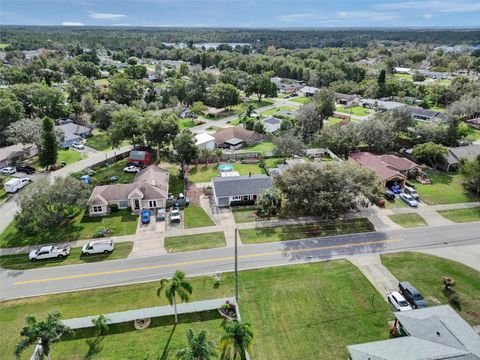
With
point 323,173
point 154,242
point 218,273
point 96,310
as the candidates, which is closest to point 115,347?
point 96,310

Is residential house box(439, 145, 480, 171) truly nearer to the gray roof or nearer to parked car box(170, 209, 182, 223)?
the gray roof

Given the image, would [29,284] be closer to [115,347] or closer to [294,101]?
[115,347]

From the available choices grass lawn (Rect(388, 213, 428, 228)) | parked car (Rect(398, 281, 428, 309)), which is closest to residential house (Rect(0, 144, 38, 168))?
grass lawn (Rect(388, 213, 428, 228))

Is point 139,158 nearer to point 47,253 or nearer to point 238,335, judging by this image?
point 47,253

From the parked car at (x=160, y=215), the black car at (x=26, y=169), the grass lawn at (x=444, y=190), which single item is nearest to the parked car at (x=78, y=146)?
the black car at (x=26, y=169)

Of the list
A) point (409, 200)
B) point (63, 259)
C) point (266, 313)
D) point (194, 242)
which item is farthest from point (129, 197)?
point (409, 200)
